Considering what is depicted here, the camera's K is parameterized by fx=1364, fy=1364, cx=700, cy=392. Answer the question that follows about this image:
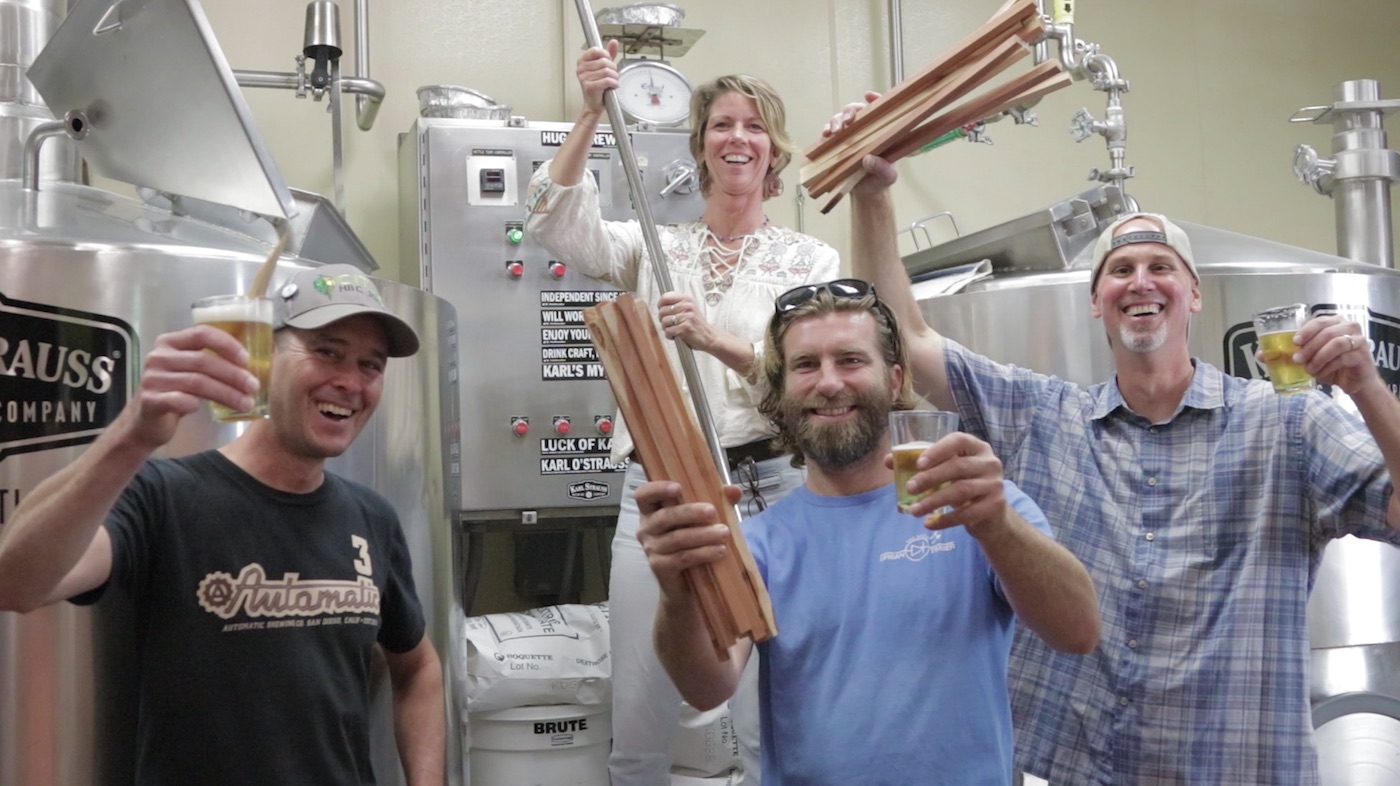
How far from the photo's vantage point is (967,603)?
1.84m

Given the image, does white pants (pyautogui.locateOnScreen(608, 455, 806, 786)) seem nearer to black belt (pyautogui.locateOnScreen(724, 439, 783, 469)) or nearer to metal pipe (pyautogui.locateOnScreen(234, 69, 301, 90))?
black belt (pyautogui.locateOnScreen(724, 439, 783, 469))

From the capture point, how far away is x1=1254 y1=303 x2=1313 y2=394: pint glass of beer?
2.01m

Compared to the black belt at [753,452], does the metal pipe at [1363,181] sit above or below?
above

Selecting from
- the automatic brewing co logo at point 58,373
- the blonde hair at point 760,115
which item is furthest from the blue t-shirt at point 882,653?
the blonde hair at point 760,115

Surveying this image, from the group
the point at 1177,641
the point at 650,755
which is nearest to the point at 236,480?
the point at 650,755

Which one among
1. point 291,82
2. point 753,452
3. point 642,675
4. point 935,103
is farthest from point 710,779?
point 291,82

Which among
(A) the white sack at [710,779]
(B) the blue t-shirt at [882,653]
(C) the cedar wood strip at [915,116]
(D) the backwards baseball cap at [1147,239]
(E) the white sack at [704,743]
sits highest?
(C) the cedar wood strip at [915,116]

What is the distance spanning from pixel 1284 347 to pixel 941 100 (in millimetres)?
666

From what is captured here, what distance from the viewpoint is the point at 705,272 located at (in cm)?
292

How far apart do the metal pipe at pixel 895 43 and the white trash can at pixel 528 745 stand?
2.67 m

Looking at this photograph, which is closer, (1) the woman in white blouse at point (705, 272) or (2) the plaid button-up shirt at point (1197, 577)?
(2) the plaid button-up shirt at point (1197, 577)

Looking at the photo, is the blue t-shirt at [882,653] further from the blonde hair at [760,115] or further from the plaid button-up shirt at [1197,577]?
the blonde hair at [760,115]

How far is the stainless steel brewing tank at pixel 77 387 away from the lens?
6.97ft

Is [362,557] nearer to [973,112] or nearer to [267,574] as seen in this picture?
[267,574]
